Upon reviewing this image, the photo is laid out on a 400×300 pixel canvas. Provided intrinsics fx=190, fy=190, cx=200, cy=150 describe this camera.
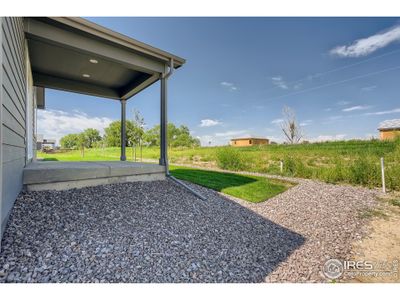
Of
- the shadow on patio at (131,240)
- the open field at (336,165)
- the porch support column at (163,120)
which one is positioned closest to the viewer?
the shadow on patio at (131,240)

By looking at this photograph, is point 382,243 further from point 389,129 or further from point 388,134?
point 388,134

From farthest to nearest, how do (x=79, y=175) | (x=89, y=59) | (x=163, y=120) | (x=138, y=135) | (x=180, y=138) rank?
(x=180, y=138), (x=138, y=135), (x=163, y=120), (x=89, y=59), (x=79, y=175)

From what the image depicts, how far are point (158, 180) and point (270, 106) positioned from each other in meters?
9.46

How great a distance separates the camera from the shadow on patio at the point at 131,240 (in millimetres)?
1566

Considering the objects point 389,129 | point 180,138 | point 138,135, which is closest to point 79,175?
point 389,129

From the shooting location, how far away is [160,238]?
2154mm

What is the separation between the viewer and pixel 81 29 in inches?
Result: 117

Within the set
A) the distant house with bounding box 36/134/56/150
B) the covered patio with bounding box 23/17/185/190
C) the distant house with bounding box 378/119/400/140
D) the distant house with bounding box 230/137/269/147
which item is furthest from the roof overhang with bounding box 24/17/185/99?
the distant house with bounding box 230/137/269/147

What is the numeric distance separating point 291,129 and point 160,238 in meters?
16.2

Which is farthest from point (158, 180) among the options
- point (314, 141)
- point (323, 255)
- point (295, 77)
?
point (314, 141)
